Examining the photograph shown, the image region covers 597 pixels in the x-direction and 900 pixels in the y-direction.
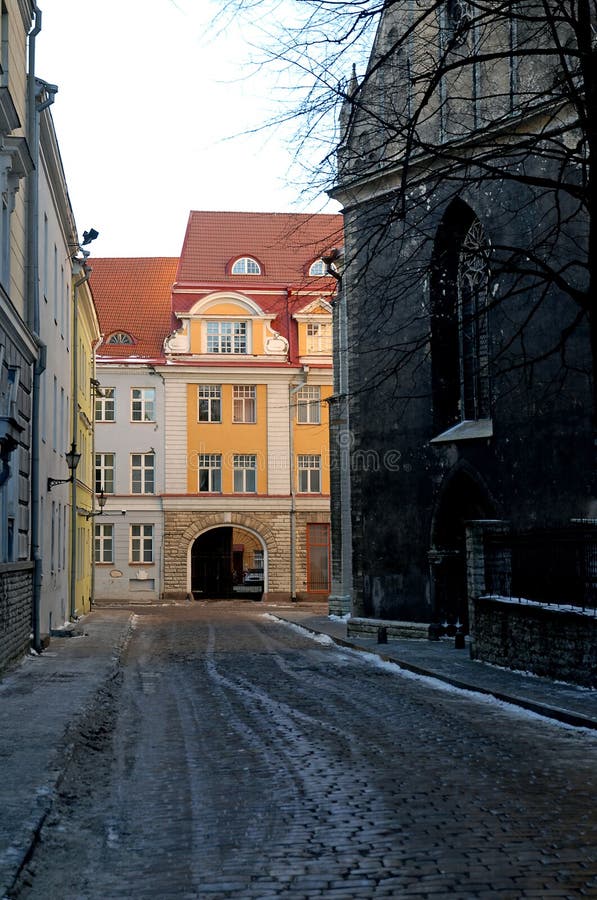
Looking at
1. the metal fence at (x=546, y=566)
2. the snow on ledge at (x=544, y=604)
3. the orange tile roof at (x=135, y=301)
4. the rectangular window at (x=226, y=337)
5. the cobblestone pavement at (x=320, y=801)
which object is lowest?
the cobblestone pavement at (x=320, y=801)

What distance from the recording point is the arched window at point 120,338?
5350cm

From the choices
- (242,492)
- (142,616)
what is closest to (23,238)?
(142,616)

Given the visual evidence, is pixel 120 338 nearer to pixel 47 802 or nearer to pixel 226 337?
pixel 226 337

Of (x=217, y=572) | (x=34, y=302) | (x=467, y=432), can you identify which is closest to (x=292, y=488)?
(x=217, y=572)

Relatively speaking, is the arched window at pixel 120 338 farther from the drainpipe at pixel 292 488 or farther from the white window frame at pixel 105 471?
the drainpipe at pixel 292 488

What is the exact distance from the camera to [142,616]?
3816 centimetres

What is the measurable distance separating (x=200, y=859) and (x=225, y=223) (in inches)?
2006

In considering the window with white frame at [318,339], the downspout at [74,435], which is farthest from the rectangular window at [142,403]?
the downspout at [74,435]

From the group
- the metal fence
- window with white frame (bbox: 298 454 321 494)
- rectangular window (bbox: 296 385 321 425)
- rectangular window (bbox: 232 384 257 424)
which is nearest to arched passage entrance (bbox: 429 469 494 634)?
the metal fence

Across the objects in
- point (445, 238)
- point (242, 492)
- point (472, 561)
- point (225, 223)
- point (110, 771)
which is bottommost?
point (110, 771)

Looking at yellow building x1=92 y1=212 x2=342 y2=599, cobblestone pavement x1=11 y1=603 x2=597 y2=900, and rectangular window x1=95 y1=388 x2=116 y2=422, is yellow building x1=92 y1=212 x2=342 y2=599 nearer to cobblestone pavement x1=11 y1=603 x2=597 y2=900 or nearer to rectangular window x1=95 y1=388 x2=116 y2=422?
rectangular window x1=95 y1=388 x2=116 y2=422

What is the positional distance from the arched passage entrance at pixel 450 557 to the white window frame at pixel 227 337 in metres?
28.3

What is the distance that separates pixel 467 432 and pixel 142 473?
29.8 meters

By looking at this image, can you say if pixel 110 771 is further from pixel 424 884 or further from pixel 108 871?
pixel 424 884
